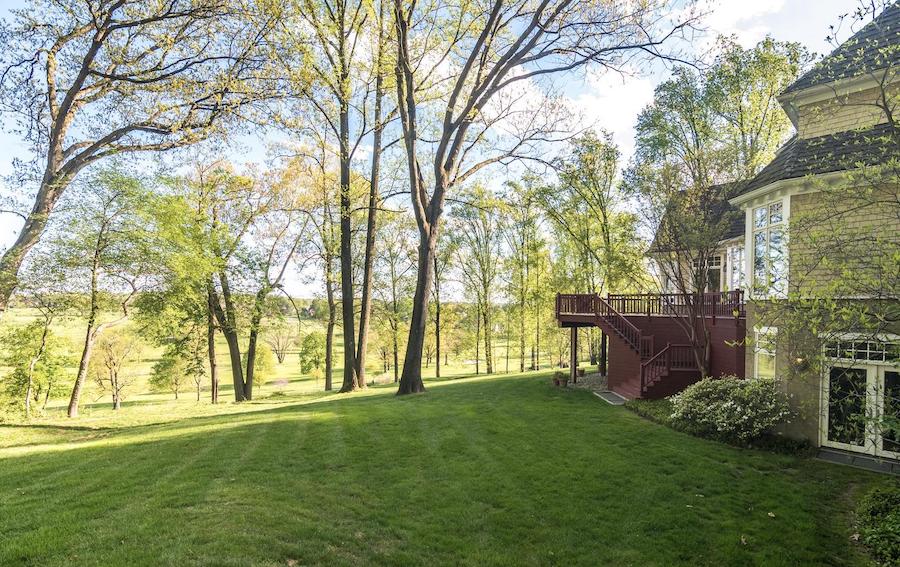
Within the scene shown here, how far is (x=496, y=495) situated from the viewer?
252 inches

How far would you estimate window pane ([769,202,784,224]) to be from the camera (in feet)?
34.2

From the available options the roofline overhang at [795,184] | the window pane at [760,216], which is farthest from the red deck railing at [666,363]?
the roofline overhang at [795,184]

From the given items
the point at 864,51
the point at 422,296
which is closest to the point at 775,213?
the point at 864,51

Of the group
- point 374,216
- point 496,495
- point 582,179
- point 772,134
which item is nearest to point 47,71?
point 374,216

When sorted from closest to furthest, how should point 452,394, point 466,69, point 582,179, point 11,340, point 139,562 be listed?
point 139,562
point 466,69
point 452,394
point 11,340
point 582,179

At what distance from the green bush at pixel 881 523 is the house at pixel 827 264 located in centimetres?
96

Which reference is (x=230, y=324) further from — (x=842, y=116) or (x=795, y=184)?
(x=842, y=116)

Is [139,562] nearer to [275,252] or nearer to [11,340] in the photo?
[275,252]

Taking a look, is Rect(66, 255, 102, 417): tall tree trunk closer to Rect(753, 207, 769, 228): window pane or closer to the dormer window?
the dormer window

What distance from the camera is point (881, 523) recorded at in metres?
5.84

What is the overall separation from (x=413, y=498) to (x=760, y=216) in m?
11.4

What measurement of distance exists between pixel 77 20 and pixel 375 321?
82.6ft

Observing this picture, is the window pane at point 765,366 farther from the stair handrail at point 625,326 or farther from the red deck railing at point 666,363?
the stair handrail at point 625,326

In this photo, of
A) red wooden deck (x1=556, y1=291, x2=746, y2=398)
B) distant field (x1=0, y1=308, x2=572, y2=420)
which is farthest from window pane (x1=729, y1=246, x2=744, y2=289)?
distant field (x1=0, y1=308, x2=572, y2=420)
